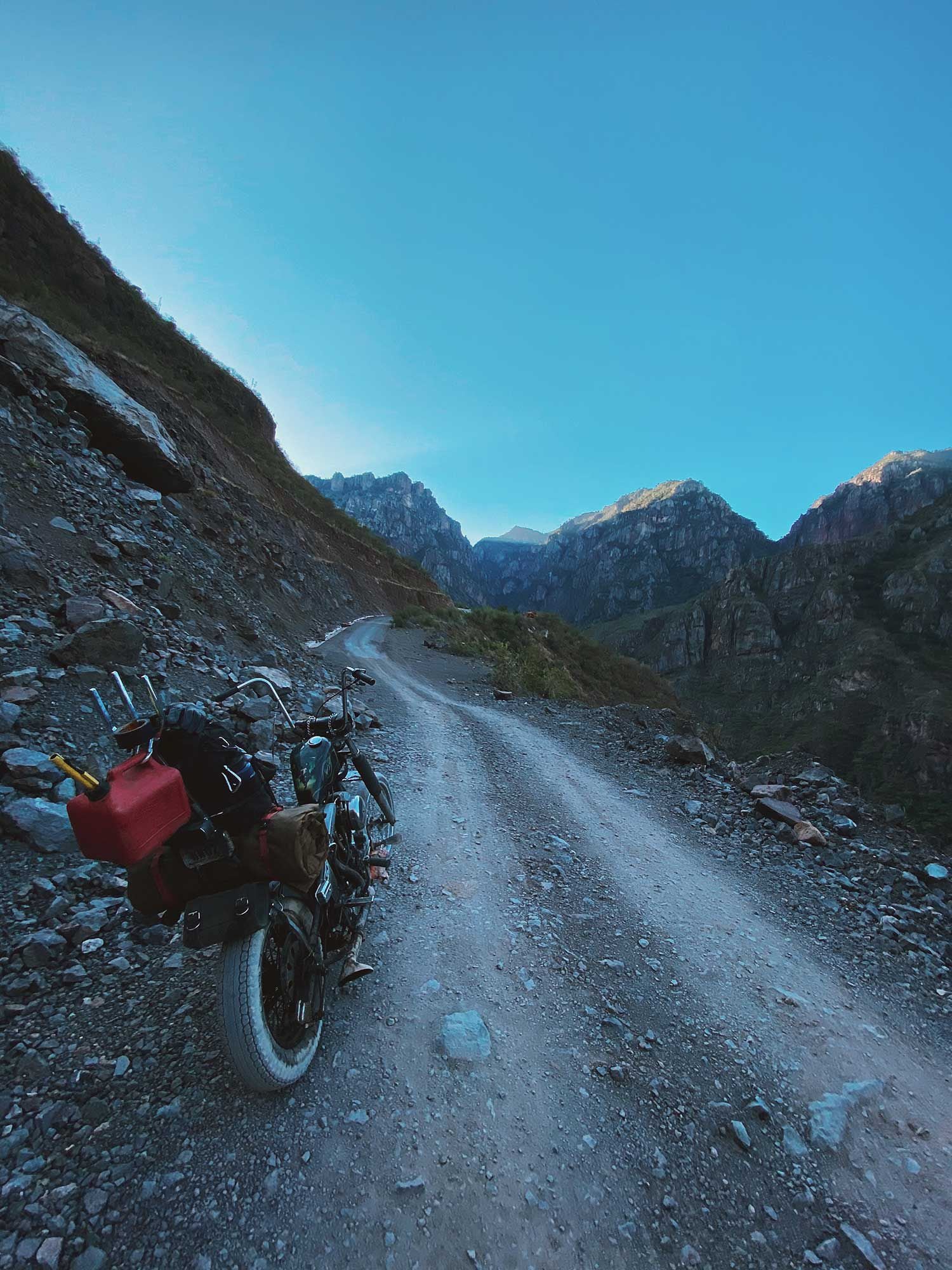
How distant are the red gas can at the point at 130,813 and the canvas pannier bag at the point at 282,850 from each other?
0.37 m

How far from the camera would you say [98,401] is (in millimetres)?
10242

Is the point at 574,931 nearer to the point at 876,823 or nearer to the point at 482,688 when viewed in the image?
the point at 876,823

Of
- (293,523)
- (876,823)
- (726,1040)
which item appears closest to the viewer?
(726,1040)

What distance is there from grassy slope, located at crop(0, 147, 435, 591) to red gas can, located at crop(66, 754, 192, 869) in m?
17.7

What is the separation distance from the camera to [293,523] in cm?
2789

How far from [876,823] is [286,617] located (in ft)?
58.8

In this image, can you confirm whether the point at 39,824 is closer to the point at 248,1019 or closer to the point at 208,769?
the point at 208,769

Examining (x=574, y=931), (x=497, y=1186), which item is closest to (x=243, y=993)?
(x=497, y=1186)

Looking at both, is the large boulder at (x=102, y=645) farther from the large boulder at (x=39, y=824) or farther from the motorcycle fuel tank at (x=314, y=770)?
the motorcycle fuel tank at (x=314, y=770)

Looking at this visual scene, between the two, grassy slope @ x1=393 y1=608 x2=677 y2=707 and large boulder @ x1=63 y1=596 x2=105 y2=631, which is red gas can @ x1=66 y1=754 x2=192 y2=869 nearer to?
large boulder @ x1=63 y1=596 x2=105 y2=631

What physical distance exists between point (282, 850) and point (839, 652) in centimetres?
11462

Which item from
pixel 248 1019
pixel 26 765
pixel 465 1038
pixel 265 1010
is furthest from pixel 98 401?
pixel 465 1038

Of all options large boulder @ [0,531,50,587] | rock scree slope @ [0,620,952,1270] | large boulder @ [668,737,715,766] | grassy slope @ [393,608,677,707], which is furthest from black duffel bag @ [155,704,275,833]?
grassy slope @ [393,608,677,707]

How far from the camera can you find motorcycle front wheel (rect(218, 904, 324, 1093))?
6.97ft
